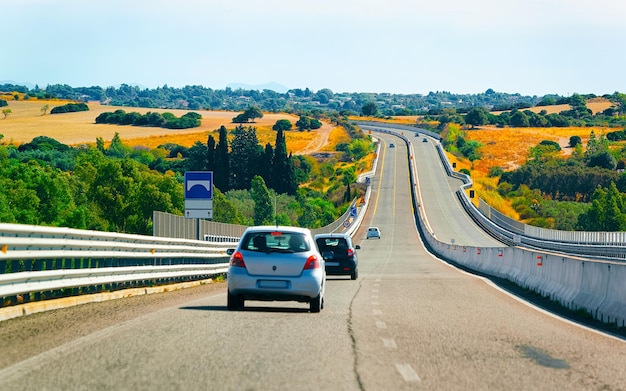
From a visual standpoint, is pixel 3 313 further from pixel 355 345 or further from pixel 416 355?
pixel 416 355

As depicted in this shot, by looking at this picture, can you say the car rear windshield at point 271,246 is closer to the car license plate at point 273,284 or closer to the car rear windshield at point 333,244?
the car license plate at point 273,284

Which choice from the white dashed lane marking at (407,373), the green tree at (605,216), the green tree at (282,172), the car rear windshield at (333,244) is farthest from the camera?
the green tree at (282,172)

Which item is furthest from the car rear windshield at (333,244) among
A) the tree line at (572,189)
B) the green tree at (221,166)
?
the green tree at (221,166)

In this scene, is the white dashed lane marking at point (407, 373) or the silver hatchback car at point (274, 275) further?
the silver hatchback car at point (274, 275)

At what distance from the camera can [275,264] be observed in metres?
17.3

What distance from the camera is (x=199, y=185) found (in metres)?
33.5

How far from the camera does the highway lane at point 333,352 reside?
9930 mm

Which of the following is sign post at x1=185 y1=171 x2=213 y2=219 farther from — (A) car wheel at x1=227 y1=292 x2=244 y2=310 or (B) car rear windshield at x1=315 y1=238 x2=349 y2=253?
(A) car wheel at x1=227 y1=292 x2=244 y2=310

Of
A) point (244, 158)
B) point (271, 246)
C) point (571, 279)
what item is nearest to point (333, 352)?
point (271, 246)

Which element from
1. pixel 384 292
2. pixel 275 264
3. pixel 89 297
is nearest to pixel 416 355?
pixel 275 264

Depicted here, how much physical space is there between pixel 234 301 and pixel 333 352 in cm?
575

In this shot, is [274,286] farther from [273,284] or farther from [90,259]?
[90,259]

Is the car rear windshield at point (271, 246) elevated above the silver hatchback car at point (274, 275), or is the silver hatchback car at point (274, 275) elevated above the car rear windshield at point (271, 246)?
the car rear windshield at point (271, 246)

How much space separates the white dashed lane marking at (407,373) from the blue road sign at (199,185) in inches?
885
